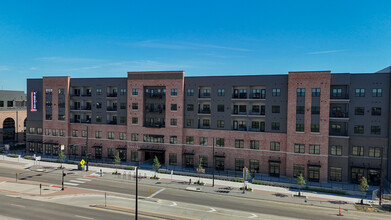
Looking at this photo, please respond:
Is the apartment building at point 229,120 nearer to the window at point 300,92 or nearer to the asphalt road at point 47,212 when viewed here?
the window at point 300,92

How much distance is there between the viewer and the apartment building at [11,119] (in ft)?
262

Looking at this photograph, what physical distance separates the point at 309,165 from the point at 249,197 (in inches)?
585

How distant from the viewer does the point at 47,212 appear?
31484 millimetres

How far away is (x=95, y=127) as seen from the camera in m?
63.2

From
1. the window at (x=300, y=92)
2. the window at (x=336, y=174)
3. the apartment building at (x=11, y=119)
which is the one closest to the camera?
the window at (x=336, y=174)

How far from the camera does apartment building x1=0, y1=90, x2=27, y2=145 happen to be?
80.0m

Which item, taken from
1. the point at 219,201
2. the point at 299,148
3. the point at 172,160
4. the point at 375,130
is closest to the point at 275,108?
the point at 299,148

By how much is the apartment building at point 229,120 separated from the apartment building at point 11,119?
1831 centimetres

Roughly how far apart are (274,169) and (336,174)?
34.4 ft

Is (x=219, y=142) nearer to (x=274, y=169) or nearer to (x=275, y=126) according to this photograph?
(x=275, y=126)

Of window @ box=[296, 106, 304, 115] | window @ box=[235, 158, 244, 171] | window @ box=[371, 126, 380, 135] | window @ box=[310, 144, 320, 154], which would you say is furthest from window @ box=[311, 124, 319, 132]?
window @ box=[235, 158, 244, 171]

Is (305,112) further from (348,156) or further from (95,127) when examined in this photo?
(95,127)

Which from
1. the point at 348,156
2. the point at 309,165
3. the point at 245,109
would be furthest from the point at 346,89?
the point at 245,109

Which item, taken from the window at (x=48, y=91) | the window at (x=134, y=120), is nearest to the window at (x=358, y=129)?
the window at (x=134, y=120)
